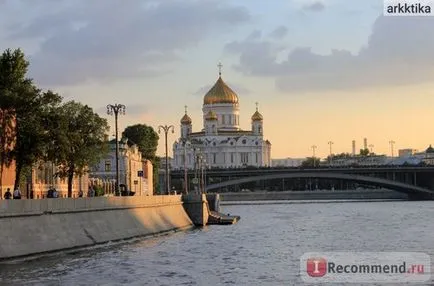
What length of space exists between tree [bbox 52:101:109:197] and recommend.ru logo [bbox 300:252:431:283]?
91.9 feet

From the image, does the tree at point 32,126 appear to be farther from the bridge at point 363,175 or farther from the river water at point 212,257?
the bridge at point 363,175

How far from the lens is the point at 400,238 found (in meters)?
62.9

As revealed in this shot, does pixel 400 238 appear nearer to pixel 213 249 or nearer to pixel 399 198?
pixel 213 249

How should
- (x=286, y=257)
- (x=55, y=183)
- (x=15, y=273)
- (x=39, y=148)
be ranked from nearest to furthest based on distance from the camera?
(x=15, y=273)
(x=286, y=257)
(x=39, y=148)
(x=55, y=183)

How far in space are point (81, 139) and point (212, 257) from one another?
97.7 feet

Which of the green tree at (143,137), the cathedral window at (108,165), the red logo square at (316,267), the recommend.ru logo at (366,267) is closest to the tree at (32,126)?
the recommend.ru logo at (366,267)

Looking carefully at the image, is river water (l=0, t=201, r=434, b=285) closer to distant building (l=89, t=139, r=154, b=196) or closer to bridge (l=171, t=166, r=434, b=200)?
distant building (l=89, t=139, r=154, b=196)

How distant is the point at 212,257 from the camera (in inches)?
1967

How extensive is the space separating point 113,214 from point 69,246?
424 inches

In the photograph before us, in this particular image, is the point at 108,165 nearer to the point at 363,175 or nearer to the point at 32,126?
the point at 363,175

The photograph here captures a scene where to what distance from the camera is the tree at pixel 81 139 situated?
72.6 meters

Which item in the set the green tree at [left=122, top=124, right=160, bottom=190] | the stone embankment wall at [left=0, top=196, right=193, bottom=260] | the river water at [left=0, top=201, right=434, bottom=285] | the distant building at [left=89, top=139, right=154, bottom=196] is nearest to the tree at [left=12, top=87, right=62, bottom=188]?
the stone embankment wall at [left=0, top=196, right=193, bottom=260]

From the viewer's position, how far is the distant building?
442 ft

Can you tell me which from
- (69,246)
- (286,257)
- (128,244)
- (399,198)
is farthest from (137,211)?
(399,198)
